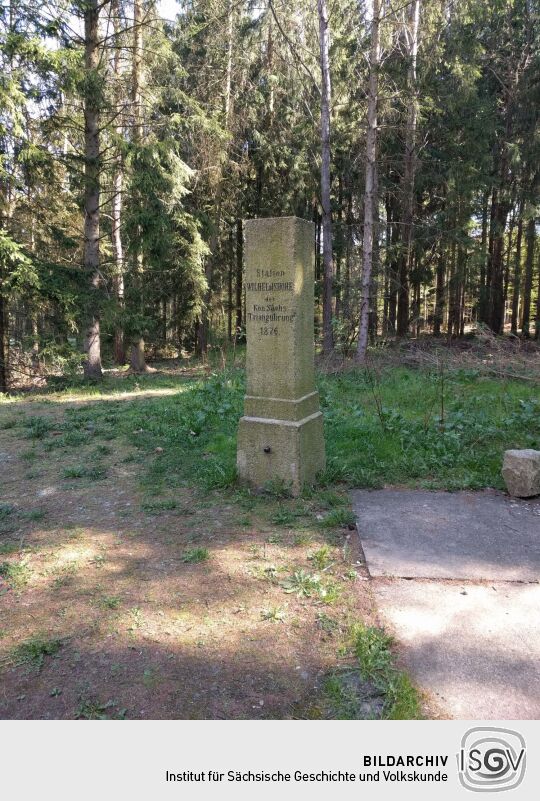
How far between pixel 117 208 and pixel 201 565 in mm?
15842

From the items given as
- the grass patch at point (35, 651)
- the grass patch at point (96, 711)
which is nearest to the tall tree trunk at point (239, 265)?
the grass patch at point (35, 651)

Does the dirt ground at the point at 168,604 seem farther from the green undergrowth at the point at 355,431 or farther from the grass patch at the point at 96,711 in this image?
the green undergrowth at the point at 355,431

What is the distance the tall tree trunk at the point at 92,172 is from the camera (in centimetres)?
1132

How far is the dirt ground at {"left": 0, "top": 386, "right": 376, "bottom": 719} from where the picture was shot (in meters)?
2.26

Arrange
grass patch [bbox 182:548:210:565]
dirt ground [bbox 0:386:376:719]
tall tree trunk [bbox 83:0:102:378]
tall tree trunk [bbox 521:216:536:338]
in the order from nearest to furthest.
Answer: dirt ground [bbox 0:386:376:719]
grass patch [bbox 182:548:210:565]
tall tree trunk [bbox 83:0:102:378]
tall tree trunk [bbox 521:216:536:338]

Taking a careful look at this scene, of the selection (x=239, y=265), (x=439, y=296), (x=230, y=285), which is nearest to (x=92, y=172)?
(x=230, y=285)

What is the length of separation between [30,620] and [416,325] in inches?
932

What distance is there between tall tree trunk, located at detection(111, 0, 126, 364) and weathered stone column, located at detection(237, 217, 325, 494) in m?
8.65

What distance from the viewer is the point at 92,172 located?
39.3ft

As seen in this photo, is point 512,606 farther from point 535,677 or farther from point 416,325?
point 416,325

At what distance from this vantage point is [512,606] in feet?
9.50


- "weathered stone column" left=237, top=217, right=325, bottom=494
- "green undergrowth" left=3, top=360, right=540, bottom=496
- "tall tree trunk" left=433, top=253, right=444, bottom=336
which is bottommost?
"green undergrowth" left=3, top=360, right=540, bottom=496

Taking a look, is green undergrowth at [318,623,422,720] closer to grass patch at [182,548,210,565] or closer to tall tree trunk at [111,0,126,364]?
grass patch at [182,548,210,565]
